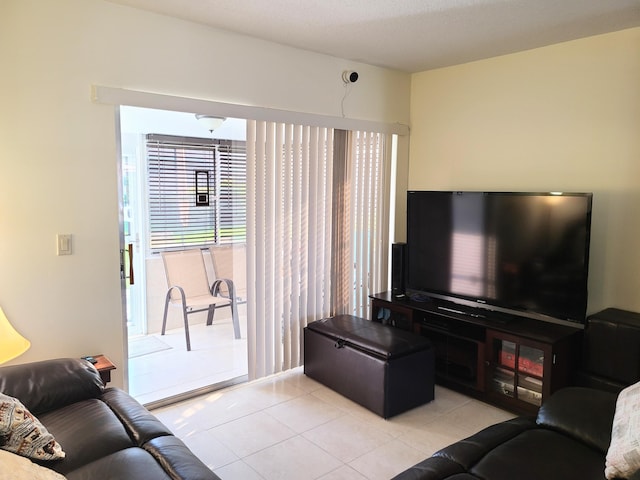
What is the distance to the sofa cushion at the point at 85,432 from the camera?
71.6 inches

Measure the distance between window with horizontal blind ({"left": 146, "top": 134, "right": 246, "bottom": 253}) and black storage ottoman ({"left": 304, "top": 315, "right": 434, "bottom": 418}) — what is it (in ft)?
5.05

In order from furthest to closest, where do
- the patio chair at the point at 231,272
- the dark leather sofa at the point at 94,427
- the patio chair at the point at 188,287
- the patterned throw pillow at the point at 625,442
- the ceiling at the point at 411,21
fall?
1. the patio chair at the point at 188,287
2. the patio chair at the point at 231,272
3. the ceiling at the point at 411,21
4. the dark leather sofa at the point at 94,427
5. the patterned throw pillow at the point at 625,442

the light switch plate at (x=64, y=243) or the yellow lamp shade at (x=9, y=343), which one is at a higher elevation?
the light switch plate at (x=64, y=243)

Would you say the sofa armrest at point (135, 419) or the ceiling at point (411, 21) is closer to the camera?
the sofa armrest at point (135, 419)

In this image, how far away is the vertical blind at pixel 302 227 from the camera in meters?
3.51

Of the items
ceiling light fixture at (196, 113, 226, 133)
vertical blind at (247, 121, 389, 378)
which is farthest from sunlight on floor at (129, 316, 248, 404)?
ceiling light fixture at (196, 113, 226, 133)

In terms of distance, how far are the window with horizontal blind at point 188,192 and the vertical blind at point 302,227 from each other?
0.95 metres

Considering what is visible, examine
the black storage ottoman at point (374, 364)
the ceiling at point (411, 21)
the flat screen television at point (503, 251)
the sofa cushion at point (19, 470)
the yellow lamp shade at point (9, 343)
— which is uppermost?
the ceiling at point (411, 21)

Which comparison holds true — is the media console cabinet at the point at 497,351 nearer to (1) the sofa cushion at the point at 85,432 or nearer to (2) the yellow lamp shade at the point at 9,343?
(1) the sofa cushion at the point at 85,432

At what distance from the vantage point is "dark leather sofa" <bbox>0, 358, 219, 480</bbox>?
5.69 feet

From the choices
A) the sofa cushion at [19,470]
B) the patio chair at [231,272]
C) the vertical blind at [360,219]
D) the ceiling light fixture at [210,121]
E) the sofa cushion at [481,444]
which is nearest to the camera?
the sofa cushion at [19,470]

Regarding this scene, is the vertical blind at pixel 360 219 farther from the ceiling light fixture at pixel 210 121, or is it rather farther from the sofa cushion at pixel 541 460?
the sofa cushion at pixel 541 460

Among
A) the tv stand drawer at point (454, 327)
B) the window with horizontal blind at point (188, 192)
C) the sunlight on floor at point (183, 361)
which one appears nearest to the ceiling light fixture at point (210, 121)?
the window with horizontal blind at point (188, 192)

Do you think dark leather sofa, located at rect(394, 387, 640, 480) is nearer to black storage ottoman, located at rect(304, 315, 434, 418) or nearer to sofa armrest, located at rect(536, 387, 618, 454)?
sofa armrest, located at rect(536, 387, 618, 454)
